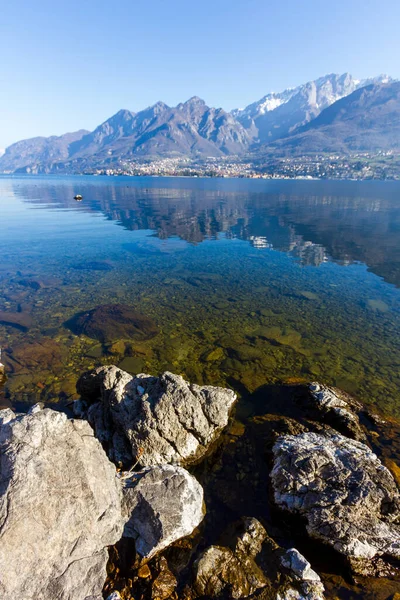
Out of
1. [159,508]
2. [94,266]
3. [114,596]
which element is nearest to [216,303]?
[159,508]

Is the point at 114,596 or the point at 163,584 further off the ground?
the point at 114,596

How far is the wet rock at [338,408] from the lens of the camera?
12422 mm

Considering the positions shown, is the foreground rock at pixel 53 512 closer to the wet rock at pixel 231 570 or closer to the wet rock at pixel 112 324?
the wet rock at pixel 231 570

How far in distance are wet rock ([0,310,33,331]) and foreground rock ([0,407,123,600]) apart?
56.0ft

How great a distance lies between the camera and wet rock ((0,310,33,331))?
23.0 m

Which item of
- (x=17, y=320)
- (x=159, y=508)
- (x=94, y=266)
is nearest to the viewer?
(x=159, y=508)

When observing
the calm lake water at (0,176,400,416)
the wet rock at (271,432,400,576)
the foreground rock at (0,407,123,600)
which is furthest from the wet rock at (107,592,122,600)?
the calm lake water at (0,176,400,416)

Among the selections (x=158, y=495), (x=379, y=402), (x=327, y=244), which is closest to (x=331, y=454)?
(x=158, y=495)

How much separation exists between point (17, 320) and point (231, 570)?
2274 centimetres

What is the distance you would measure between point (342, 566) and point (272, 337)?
45.0 feet

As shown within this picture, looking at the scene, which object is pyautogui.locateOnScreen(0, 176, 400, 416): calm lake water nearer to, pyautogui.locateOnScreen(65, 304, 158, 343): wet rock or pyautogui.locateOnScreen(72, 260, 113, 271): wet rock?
pyautogui.locateOnScreen(72, 260, 113, 271): wet rock

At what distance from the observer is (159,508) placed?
28.3 feet

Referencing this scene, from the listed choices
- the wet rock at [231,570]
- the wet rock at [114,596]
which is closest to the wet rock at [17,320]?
the wet rock at [114,596]

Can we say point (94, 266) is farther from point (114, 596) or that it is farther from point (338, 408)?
point (114, 596)
